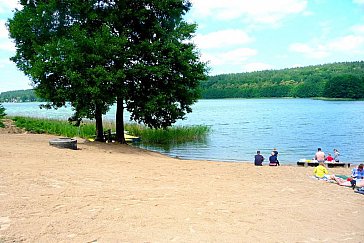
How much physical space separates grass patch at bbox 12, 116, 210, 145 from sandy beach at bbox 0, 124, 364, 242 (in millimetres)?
16818

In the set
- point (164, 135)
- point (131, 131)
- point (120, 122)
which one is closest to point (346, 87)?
point (164, 135)

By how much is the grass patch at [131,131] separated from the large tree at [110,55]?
7.59 meters

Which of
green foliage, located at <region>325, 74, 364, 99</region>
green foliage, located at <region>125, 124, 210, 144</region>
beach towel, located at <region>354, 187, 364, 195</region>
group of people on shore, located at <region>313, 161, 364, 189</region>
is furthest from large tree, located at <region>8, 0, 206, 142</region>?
green foliage, located at <region>325, 74, 364, 99</region>

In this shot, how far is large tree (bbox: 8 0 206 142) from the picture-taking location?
68.7 ft

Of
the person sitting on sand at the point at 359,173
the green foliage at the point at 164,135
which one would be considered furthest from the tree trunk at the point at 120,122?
the person sitting on sand at the point at 359,173

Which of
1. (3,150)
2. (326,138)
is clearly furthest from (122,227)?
(326,138)

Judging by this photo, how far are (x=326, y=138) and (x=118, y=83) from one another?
2706 centimetres

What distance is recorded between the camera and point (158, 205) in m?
9.32

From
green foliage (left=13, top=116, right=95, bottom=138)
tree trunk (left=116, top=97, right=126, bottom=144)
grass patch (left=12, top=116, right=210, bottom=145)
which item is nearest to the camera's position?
tree trunk (left=116, top=97, right=126, bottom=144)

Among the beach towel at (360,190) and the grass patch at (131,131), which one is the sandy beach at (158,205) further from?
the grass patch at (131,131)

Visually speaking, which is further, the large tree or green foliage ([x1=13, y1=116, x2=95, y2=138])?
green foliage ([x1=13, y1=116, x2=95, y2=138])

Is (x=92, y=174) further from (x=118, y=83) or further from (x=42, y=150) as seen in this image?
(x=118, y=83)

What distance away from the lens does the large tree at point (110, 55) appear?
20938mm

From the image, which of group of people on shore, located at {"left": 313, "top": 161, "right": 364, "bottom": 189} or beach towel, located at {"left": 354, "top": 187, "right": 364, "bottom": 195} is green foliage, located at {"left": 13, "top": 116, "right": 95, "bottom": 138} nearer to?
group of people on shore, located at {"left": 313, "top": 161, "right": 364, "bottom": 189}
